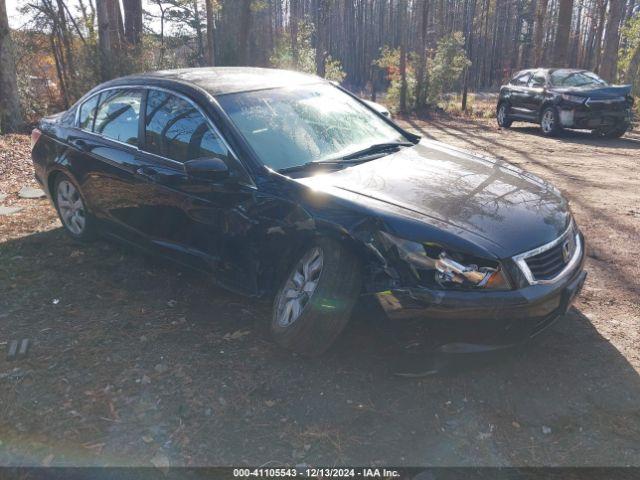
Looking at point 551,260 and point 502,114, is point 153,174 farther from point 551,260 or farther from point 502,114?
point 502,114

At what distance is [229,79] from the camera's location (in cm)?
431

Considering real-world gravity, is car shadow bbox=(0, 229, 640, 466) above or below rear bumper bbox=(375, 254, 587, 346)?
below

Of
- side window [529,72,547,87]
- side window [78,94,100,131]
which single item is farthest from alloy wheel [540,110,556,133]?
side window [78,94,100,131]

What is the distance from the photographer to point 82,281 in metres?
4.60

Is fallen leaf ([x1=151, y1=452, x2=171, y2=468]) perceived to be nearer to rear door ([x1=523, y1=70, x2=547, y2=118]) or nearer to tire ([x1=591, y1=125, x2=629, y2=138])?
tire ([x1=591, y1=125, x2=629, y2=138])

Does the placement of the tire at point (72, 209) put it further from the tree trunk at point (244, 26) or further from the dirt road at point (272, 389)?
the tree trunk at point (244, 26)

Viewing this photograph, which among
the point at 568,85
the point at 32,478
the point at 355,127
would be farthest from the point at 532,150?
the point at 32,478

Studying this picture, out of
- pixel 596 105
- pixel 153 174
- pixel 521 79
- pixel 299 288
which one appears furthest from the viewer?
pixel 521 79

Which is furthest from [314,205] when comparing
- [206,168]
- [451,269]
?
[451,269]

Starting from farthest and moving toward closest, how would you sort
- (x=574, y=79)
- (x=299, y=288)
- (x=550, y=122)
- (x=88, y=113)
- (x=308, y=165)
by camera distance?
(x=574, y=79) < (x=550, y=122) < (x=88, y=113) < (x=308, y=165) < (x=299, y=288)

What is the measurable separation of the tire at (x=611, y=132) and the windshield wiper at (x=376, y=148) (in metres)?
10.2

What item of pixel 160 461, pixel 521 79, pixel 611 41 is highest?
pixel 611 41

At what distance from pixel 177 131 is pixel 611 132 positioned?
11.8m

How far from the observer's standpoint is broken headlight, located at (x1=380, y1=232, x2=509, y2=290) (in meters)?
2.80
